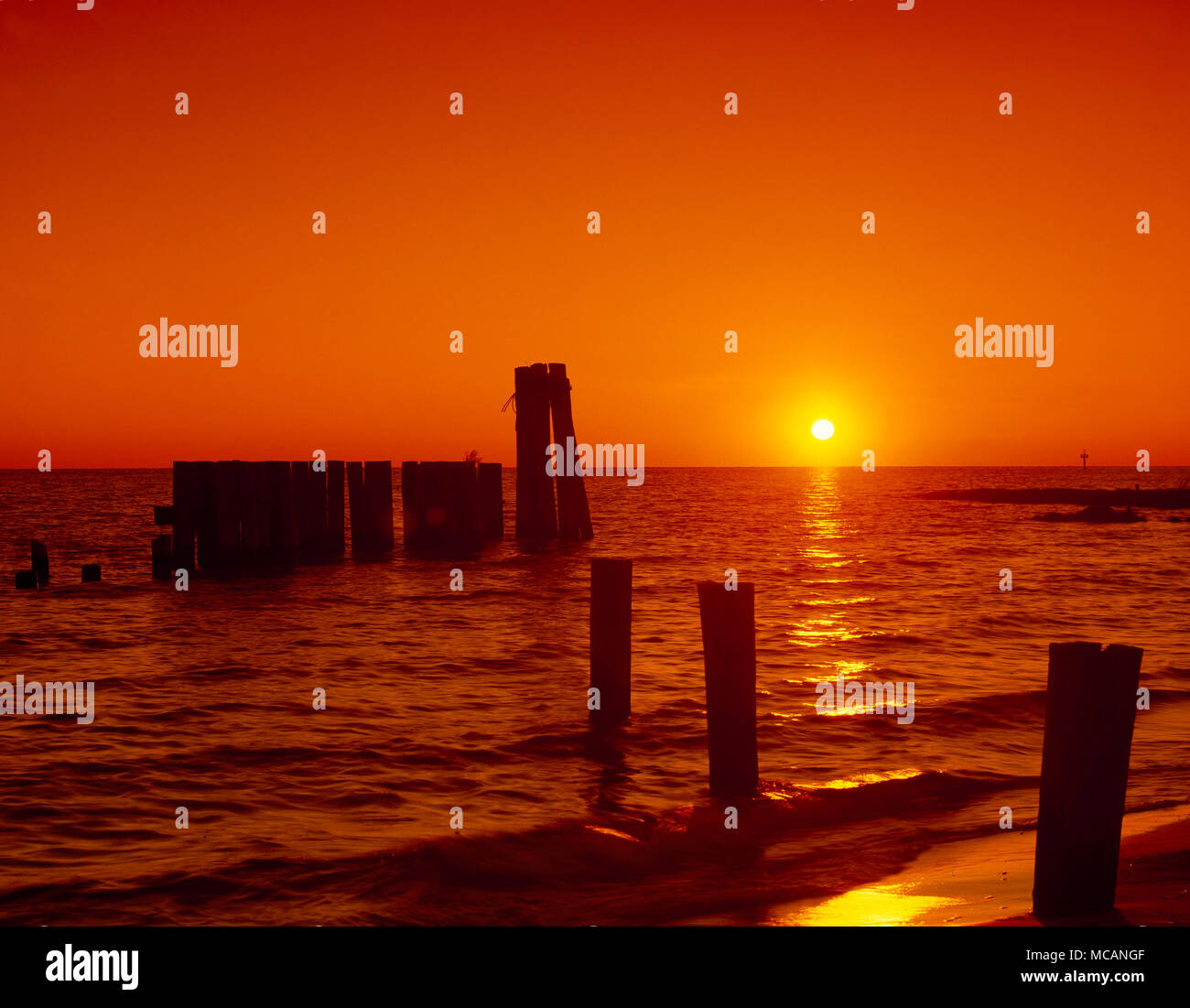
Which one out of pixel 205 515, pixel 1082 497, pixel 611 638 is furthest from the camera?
pixel 1082 497

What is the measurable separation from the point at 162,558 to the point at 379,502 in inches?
192

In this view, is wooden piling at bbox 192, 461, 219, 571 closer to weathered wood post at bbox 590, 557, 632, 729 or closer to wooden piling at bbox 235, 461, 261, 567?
wooden piling at bbox 235, 461, 261, 567

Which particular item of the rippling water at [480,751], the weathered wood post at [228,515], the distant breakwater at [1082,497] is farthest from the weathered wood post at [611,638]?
the distant breakwater at [1082,497]

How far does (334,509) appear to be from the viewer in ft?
80.8

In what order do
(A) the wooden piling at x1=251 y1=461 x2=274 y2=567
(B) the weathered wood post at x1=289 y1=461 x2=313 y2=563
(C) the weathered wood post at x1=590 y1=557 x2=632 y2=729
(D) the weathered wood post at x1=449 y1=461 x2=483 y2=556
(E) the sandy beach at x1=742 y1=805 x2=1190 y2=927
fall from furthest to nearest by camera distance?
(D) the weathered wood post at x1=449 y1=461 x2=483 y2=556 < (B) the weathered wood post at x1=289 y1=461 x2=313 y2=563 < (A) the wooden piling at x1=251 y1=461 x2=274 y2=567 < (C) the weathered wood post at x1=590 y1=557 x2=632 y2=729 < (E) the sandy beach at x1=742 y1=805 x2=1190 y2=927

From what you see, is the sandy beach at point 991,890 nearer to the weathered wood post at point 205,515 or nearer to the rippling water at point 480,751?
the rippling water at point 480,751

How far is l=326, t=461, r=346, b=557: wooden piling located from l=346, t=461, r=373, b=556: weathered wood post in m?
0.31

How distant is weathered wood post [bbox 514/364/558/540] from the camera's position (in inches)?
967

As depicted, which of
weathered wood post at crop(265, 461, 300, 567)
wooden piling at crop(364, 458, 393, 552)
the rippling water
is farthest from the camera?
wooden piling at crop(364, 458, 393, 552)

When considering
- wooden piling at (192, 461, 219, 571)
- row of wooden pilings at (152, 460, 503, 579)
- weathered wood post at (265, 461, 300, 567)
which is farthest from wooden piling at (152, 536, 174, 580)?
weathered wood post at (265, 461, 300, 567)

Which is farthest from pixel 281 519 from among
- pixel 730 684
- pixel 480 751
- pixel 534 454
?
pixel 730 684

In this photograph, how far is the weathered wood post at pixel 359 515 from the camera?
81.0ft

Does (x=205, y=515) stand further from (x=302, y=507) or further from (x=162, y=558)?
(x=302, y=507)
